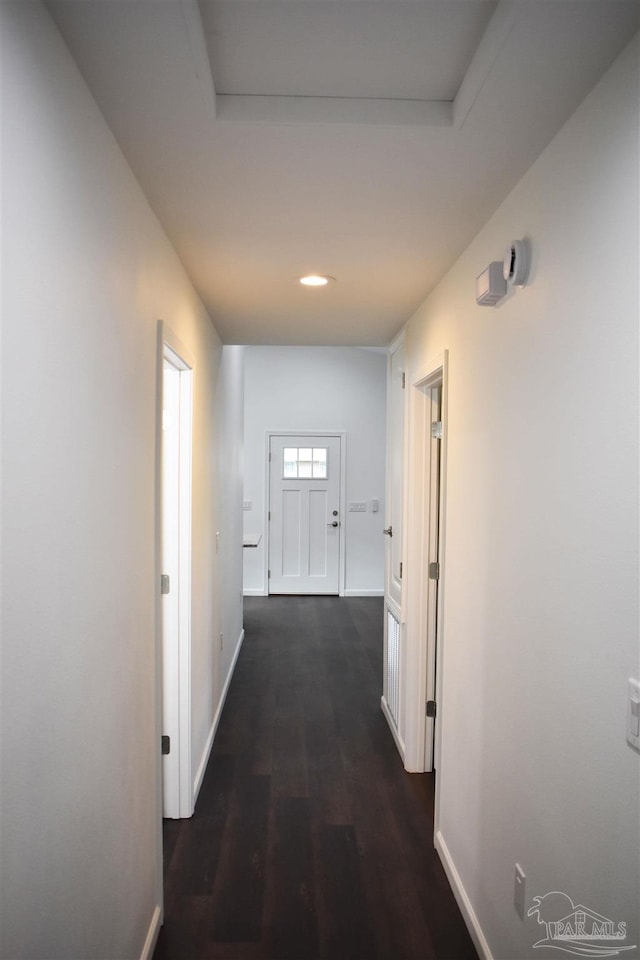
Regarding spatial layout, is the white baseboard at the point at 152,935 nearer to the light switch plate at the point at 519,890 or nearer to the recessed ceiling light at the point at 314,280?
the light switch plate at the point at 519,890

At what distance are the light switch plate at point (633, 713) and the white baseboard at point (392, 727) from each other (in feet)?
7.83

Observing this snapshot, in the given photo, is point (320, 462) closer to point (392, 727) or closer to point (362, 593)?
point (362, 593)

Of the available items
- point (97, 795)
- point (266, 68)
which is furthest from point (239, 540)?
point (266, 68)

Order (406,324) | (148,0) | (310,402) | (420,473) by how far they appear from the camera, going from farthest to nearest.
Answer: (310,402) < (406,324) < (420,473) < (148,0)

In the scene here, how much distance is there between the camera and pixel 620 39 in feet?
3.60

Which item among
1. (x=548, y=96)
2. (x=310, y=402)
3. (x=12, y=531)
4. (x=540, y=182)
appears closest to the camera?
(x=12, y=531)

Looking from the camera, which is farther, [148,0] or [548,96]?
[548,96]

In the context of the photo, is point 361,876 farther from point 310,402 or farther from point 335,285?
point 310,402

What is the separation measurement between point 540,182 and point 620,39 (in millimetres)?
420

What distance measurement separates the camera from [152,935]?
1913 mm

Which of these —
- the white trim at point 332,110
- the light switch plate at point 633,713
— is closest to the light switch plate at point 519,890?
the light switch plate at point 633,713

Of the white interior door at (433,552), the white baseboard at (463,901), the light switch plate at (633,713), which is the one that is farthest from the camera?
the white interior door at (433,552)

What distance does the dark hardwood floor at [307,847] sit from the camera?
1.99 metres
